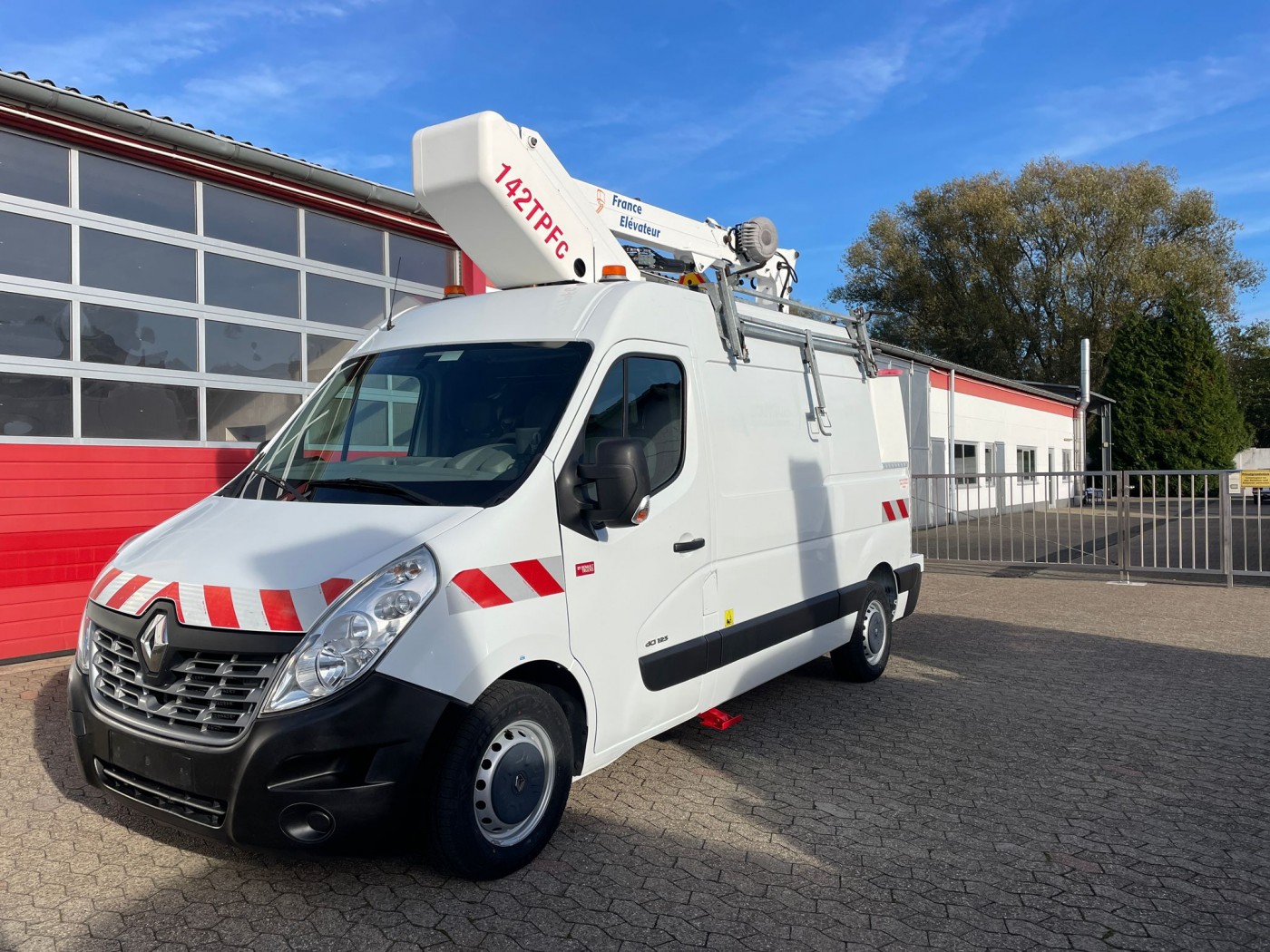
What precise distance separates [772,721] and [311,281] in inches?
242

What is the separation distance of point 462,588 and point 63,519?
5507 millimetres

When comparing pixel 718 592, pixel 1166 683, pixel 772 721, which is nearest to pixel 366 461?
pixel 718 592

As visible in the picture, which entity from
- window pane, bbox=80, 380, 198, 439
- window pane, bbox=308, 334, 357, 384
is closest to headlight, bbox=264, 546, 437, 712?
window pane, bbox=80, 380, 198, 439

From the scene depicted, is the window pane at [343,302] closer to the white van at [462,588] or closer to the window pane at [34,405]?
the window pane at [34,405]

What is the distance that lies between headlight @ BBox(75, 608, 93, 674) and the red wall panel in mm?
3974

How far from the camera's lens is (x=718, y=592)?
4.75 metres

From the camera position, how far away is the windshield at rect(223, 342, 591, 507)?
380cm

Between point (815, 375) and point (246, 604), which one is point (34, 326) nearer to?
point (246, 604)

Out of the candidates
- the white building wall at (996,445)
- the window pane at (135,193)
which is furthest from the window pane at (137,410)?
the white building wall at (996,445)

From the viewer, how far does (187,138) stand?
7.73 metres

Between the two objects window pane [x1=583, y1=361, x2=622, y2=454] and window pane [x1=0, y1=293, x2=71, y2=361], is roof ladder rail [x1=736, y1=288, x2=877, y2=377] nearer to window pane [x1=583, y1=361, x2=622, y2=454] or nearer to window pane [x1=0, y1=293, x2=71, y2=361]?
window pane [x1=583, y1=361, x2=622, y2=454]

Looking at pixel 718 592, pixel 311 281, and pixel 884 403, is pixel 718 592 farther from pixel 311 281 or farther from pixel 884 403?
pixel 311 281

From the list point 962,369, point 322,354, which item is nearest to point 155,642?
point 322,354

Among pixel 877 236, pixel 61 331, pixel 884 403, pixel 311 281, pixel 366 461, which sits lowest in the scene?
pixel 366 461
